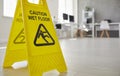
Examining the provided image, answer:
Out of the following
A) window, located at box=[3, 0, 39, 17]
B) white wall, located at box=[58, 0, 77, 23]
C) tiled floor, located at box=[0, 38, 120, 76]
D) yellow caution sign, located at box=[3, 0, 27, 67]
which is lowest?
tiled floor, located at box=[0, 38, 120, 76]

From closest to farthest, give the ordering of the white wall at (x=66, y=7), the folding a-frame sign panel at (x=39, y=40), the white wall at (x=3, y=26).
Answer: the folding a-frame sign panel at (x=39, y=40) → the white wall at (x=3, y=26) → the white wall at (x=66, y=7)

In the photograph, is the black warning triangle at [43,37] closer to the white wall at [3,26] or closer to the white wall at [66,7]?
the white wall at [3,26]

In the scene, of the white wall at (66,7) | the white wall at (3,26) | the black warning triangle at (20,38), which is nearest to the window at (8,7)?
the white wall at (3,26)

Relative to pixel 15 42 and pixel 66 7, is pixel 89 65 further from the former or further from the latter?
pixel 66 7

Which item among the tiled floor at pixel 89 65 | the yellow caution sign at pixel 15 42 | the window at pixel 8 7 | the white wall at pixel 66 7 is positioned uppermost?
the white wall at pixel 66 7

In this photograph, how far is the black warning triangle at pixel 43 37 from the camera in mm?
1463

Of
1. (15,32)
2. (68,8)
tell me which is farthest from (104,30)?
(15,32)

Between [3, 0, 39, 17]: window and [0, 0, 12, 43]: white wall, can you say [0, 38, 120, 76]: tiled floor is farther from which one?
[3, 0, 39, 17]: window

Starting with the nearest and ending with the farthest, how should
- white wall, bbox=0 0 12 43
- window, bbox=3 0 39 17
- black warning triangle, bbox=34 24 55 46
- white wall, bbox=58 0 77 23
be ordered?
black warning triangle, bbox=34 24 55 46, white wall, bbox=0 0 12 43, window, bbox=3 0 39 17, white wall, bbox=58 0 77 23

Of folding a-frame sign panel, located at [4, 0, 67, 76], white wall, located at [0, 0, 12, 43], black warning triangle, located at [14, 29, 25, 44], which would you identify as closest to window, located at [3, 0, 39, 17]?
white wall, located at [0, 0, 12, 43]

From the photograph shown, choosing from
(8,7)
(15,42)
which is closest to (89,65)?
(15,42)

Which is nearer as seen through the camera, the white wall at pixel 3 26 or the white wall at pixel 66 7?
the white wall at pixel 3 26

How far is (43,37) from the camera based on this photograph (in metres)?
1.53

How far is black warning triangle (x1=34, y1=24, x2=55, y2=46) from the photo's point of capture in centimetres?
146
